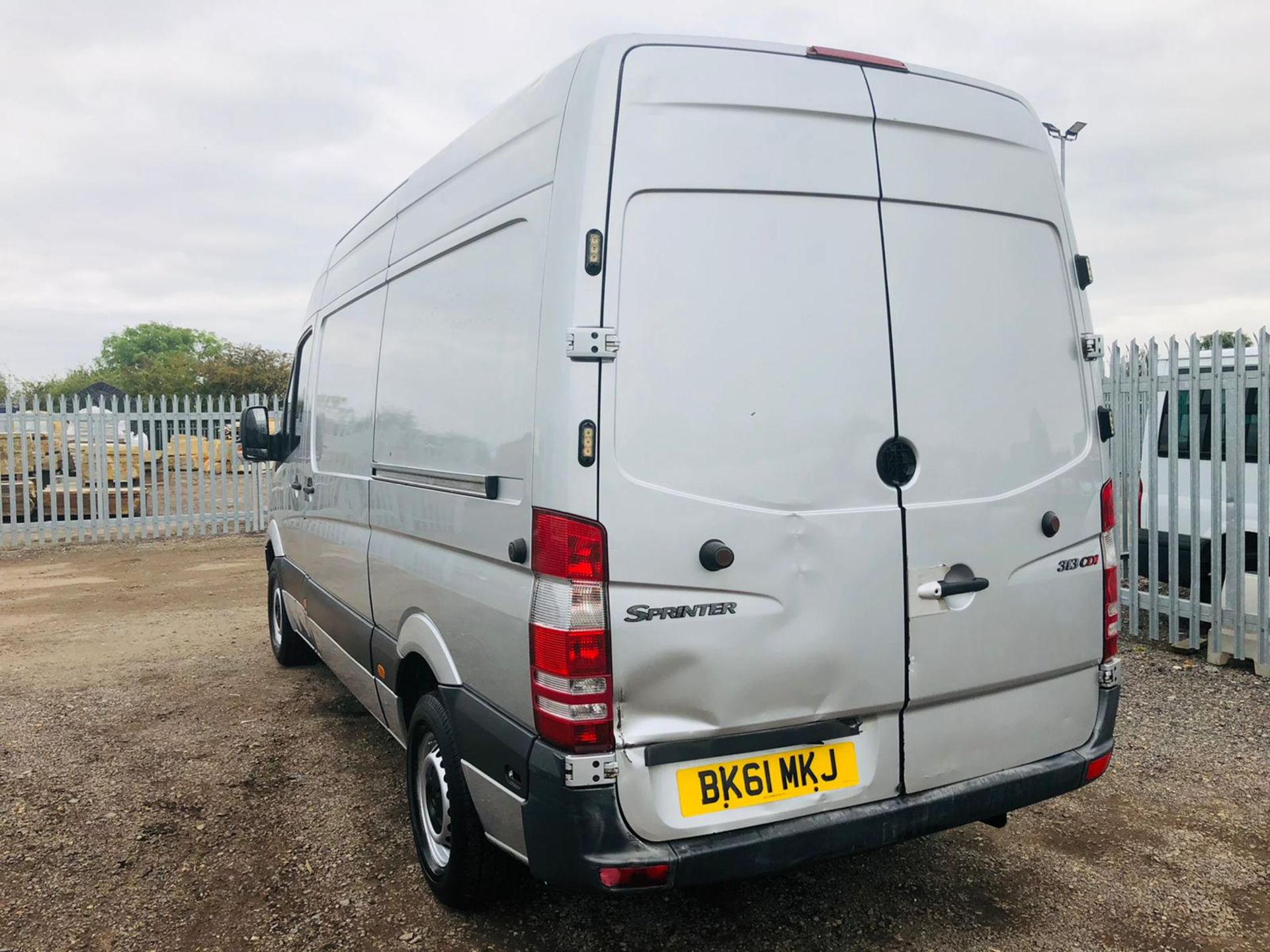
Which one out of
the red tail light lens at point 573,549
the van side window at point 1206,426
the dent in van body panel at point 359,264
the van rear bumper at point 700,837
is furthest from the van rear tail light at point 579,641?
the van side window at point 1206,426

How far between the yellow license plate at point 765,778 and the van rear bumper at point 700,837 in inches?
2.7

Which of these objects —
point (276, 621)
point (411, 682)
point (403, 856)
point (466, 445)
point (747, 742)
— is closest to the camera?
point (747, 742)

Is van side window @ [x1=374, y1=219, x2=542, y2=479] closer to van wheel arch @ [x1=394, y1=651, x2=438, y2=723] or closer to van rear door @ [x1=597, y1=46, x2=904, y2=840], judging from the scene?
van rear door @ [x1=597, y1=46, x2=904, y2=840]

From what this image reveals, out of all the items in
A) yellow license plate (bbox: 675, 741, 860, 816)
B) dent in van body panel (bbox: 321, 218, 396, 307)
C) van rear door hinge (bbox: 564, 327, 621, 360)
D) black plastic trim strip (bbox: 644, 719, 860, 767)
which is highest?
dent in van body panel (bbox: 321, 218, 396, 307)

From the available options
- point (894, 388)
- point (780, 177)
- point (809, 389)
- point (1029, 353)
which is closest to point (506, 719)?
point (809, 389)

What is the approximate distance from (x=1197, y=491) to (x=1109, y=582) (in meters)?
3.31

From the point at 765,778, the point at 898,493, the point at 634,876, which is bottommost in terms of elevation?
the point at 634,876

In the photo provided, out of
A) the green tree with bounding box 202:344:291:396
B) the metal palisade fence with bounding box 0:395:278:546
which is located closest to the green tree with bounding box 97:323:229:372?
the green tree with bounding box 202:344:291:396

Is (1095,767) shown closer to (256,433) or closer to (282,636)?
(256,433)

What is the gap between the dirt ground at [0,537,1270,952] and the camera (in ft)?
9.44

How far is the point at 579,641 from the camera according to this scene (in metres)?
2.21

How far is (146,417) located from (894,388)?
41.6 feet

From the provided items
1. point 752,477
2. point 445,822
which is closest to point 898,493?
point 752,477

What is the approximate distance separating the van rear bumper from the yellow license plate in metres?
Answer: 0.07
